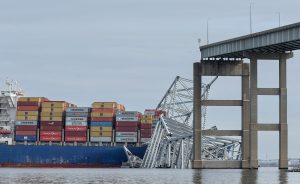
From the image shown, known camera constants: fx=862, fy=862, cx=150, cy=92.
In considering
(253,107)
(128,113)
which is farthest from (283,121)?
(128,113)

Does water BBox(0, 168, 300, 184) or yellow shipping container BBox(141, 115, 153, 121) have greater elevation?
yellow shipping container BBox(141, 115, 153, 121)

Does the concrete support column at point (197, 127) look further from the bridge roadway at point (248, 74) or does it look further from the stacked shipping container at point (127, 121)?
the stacked shipping container at point (127, 121)

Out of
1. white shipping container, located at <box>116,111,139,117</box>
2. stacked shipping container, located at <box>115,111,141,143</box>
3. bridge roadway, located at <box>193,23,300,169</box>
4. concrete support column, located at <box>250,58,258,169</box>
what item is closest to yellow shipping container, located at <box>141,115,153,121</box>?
stacked shipping container, located at <box>115,111,141,143</box>

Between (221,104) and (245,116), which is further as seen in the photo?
(221,104)

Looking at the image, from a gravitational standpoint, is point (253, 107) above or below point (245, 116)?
above

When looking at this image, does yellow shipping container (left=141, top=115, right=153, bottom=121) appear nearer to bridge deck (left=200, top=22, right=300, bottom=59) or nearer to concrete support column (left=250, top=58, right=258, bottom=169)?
bridge deck (left=200, top=22, right=300, bottom=59)

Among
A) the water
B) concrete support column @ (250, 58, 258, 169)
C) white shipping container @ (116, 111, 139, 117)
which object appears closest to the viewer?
the water

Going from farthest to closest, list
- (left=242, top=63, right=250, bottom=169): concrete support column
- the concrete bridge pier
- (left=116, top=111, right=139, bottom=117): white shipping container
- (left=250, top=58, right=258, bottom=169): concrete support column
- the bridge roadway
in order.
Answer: (left=116, top=111, right=139, bottom=117): white shipping container → the concrete bridge pier → (left=242, top=63, right=250, bottom=169): concrete support column → (left=250, top=58, right=258, bottom=169): concrete support column → the bridge roadway

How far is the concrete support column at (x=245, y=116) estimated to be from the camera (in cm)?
13962

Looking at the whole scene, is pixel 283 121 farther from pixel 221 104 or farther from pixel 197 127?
pixel 197 127

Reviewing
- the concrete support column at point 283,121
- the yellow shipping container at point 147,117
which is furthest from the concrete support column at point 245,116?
the yellow shipping container at point 147,117

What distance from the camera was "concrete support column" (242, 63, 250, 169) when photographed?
458 ft

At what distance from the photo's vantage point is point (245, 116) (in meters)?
143

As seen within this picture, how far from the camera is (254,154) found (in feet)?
444
